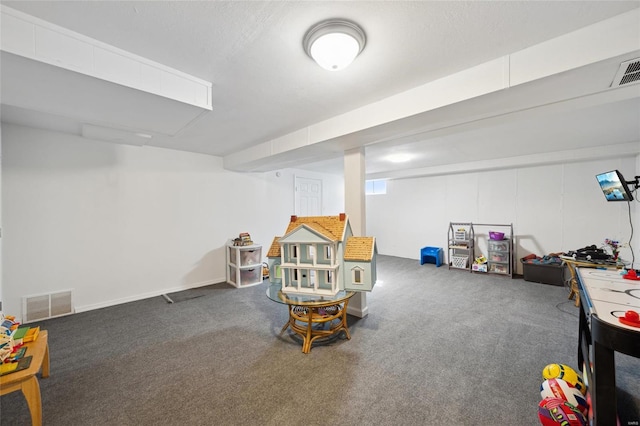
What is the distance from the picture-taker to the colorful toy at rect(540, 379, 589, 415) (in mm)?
1459

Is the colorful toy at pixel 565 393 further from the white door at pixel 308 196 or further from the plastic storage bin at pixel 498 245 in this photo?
the white door at pixel 308 196

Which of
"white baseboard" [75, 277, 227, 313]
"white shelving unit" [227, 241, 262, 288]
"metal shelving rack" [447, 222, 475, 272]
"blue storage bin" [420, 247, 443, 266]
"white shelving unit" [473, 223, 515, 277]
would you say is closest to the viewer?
"white baseboard" [75, 277, 227, 313]

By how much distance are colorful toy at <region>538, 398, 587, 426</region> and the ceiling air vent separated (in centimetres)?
201

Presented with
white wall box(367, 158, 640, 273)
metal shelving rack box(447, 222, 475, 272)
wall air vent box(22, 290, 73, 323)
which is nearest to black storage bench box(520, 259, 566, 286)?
white wall box(367, 158, 640, 273)

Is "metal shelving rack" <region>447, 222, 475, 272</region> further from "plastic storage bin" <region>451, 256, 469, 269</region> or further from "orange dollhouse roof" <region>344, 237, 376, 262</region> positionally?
"orange dollhouse roof" <region>344, 237, 376, 262</region>

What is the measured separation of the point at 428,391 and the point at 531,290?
11.6 ft

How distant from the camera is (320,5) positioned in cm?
125

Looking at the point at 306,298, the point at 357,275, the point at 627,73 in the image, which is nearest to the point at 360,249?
the point at 357,275

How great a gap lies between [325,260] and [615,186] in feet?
13.2

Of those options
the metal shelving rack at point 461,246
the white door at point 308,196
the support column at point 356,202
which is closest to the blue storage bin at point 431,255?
the metal shelving rack at point 461,246

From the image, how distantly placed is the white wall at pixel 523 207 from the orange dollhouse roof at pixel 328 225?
15.2 ft

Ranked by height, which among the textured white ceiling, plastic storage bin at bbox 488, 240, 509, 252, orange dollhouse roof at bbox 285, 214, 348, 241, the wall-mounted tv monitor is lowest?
plastic storage bin at bbox 488, 240, 509, 252

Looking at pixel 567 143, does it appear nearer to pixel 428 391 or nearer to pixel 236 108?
pixel 428 391

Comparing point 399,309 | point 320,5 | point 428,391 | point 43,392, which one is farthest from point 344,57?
point 43,392
